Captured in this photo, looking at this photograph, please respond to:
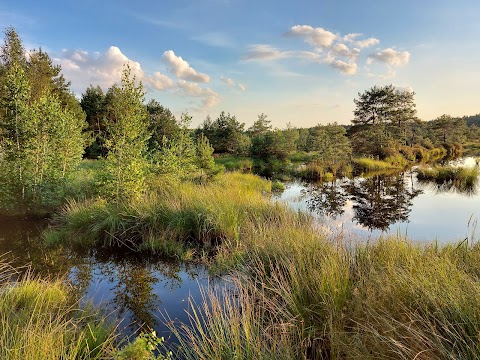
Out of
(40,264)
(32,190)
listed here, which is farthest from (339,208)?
(32,190)

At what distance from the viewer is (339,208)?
1336 centimetres

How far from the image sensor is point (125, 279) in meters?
6.08

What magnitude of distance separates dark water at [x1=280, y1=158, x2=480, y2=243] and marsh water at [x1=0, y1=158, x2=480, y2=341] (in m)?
0.03

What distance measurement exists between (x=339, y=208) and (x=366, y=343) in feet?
36.3

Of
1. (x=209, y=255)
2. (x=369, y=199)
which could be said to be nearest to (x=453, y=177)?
(x=369, y=199)

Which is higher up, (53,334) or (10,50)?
(10,50)

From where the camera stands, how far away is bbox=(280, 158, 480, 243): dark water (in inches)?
376

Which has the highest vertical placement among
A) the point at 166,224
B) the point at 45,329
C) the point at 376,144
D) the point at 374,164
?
the point at 376,144

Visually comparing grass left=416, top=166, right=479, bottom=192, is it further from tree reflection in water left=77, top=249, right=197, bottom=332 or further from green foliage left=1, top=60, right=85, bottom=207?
green foliage left=1, top=60, right=85, bottom=207

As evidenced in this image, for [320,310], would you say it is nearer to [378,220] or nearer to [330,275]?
[330,275]

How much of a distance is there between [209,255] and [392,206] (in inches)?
386

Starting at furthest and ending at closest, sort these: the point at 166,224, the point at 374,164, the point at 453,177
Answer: the point at 374,164, the point at 453,177, the point at 166,224

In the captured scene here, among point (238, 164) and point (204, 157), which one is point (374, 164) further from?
point (204, 157)

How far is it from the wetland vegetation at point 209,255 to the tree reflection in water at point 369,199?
0.36 ft
